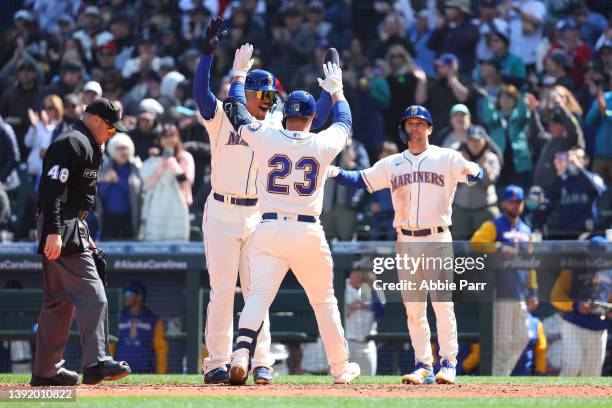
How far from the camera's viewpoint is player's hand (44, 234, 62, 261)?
6770 mm

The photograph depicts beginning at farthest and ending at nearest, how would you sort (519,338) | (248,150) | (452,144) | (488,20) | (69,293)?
(488,20) < (452,144) < (519,338) < (248,150) < (69,293)

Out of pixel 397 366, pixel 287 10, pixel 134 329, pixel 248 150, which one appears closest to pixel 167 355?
pixel 134 329

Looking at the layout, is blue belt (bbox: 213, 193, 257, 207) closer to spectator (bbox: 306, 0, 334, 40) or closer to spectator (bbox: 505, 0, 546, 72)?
spectator (bbox: 505, 0, 546, 72)

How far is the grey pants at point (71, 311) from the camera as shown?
22.6ft

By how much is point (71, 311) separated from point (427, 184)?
2.33 m

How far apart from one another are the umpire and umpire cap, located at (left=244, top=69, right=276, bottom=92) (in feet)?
2.78

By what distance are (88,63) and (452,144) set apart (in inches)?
229

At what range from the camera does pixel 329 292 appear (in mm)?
7195

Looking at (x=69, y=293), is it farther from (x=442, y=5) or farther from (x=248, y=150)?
(x=442, y=5)

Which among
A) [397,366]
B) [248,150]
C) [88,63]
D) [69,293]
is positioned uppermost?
[88,63]

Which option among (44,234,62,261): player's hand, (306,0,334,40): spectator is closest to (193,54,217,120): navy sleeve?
(44,234,62,261): player's hand

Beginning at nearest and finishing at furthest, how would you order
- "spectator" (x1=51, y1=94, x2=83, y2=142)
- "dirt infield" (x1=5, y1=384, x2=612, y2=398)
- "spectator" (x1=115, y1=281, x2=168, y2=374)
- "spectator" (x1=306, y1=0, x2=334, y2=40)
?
1. "dirt infield" (x1=5, y1=384, x2=612, y2=398)
2. "spectator" (x1=115, y1=281, x2=168, y2=374)
3. "spectator" (x1=51, y1=94, x2=83, y2=142)
4. "spectator" (x1=306, y1=0, x2=334, y2=40)

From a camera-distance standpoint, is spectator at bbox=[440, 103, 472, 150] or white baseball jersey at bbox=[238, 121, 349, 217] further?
spectator at bbox=[440, 103, 472, 150]

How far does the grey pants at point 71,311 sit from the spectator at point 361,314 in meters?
3.88
